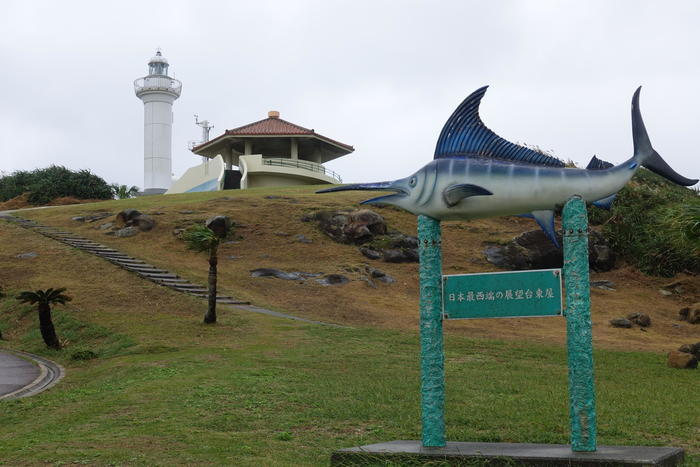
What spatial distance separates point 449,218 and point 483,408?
388 centimetres

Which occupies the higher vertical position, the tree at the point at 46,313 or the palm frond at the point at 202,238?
the palm frond at the point at 202,238

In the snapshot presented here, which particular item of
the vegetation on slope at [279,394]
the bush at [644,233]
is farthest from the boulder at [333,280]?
the bush at [644,233]

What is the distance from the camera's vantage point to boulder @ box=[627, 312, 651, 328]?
25141 millimetres

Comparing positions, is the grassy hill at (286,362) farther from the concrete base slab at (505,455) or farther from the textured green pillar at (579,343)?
the textured green pillar at (579,343)

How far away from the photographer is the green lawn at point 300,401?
9156mm

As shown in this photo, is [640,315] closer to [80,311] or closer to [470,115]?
[80,311]

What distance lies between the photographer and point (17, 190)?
6250 cm

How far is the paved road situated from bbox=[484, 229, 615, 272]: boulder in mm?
19393

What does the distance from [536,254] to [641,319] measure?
7612 mm

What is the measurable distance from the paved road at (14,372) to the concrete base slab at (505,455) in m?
9.06

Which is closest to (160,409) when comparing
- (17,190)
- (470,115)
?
(470,115)

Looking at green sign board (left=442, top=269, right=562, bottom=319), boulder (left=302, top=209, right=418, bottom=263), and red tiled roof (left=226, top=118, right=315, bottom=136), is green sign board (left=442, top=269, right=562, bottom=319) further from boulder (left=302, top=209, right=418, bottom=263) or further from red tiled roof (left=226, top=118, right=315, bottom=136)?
red tiled roof (left=226, top=118, right=315, bottom=136)

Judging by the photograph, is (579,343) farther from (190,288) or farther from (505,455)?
(190,288)

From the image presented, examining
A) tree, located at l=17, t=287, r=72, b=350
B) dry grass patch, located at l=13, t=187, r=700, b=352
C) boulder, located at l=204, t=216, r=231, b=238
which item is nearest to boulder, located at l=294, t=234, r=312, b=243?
dry grass patch, located at l=13, t=187, r=700, b=352
